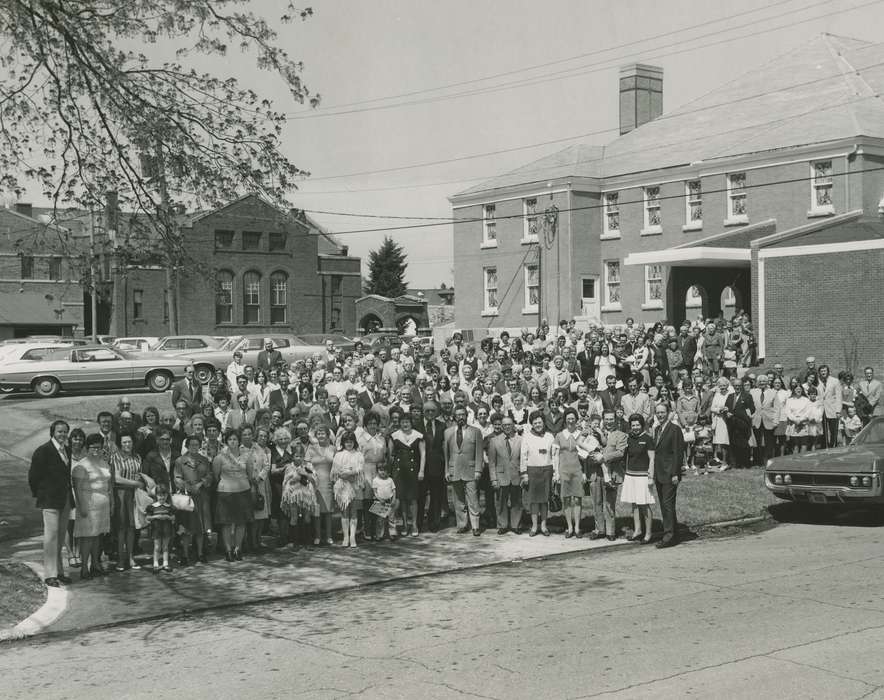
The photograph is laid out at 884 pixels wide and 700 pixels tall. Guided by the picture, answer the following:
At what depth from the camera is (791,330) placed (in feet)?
102

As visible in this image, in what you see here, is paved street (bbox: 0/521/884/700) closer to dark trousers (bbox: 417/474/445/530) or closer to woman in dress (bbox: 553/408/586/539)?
woman in dress (bbox: 553/408/586/539)

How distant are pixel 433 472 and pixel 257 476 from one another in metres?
2.67

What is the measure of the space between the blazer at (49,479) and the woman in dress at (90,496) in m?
0.26

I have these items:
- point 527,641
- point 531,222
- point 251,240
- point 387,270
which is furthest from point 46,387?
point 387,270

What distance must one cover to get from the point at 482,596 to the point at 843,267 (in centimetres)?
2172

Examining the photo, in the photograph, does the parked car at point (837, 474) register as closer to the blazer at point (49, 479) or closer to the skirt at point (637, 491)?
the skirt at point (637, 491)

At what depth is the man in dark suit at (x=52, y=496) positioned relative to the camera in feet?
39.0

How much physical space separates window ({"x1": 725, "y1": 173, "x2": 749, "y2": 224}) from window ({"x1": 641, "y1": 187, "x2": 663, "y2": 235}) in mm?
3683

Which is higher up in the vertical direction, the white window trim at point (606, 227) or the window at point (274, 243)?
the window at point (274, 243)

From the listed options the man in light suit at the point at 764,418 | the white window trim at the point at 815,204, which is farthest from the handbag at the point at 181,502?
the white window trim at the point at 815,204

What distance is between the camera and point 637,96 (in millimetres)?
51438

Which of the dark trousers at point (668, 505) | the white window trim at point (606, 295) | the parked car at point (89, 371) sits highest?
the white window trim at point (606, 295)

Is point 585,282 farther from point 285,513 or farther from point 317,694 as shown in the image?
point 317,694

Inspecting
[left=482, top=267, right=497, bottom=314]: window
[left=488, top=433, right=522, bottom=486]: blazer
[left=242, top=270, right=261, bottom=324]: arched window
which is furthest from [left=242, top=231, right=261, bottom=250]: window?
[left=488, top=433, right=522, bottom=486]: blazer
